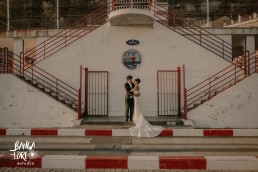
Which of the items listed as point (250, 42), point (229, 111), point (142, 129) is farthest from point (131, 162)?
point (250, 42)

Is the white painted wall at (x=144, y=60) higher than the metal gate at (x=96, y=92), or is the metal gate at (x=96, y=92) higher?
the white painted wall at (x=144, y=60)

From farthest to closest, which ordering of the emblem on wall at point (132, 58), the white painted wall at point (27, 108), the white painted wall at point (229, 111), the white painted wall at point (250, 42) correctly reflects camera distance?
the white painted wall at point (250, 42), the emblem on wall at point (132, 58), the white painted wall at point (27, 108), the white painted wall at point (229, 111)

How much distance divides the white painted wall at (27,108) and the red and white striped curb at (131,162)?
6.56m

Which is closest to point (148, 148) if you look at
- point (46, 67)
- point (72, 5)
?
point (46, 67)

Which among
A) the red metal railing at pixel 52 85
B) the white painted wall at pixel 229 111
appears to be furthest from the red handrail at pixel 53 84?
the white painted wall at pixel 229 111

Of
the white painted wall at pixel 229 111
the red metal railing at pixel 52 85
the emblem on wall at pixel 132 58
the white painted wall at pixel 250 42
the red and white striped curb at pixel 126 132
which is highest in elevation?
the white painted wall at pixel 250 42

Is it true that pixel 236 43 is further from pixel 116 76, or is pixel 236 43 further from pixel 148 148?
pixel 148 148

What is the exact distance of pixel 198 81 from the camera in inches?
564

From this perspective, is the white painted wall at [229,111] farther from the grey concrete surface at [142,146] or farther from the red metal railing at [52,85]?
the red metal railing at [52,85]

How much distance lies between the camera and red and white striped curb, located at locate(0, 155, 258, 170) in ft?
20.3

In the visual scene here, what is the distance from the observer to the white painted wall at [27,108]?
12953 millimetres

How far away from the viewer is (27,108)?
516 inches

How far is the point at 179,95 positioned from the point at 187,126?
283 cm

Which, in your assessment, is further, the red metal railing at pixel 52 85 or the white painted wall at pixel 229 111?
the red metal railing at pixel 52 85
